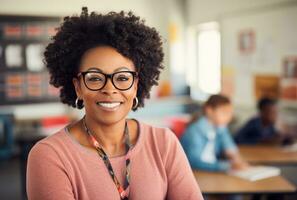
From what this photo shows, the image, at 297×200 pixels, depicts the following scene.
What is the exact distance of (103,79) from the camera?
1188 millimetres

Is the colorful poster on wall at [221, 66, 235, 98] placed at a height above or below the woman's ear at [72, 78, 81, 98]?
below

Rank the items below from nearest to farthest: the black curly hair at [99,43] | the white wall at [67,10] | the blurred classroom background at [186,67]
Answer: the black curly hair at [99,43] < the blurred classroom background at [186,67] < the white wall at [67,10]

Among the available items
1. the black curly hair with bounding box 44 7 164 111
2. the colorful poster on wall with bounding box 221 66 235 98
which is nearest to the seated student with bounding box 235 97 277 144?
the colorful poster on wall with bounding box 221 66 235 98

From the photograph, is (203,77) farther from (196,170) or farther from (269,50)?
(196,170)

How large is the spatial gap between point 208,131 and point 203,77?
3.82m

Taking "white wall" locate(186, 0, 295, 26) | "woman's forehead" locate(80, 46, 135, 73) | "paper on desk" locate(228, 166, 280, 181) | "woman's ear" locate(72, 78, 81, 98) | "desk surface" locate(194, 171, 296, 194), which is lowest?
"desk surface" locate(194, 171, 296, 194)

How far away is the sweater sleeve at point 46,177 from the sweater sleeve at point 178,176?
307mm

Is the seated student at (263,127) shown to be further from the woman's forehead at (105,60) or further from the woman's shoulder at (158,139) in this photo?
the woman's forehead at (105,60)

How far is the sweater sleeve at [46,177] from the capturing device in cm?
A: 112

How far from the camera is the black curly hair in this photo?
1231 millimetres

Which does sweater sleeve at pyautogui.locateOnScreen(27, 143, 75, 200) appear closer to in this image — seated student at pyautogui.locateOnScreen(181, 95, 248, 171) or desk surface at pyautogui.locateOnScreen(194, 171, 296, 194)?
desk surface at pyautogui.locateOnScreen(194, 171, 296, 194)

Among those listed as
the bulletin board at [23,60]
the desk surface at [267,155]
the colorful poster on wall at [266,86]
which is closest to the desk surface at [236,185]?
the desk surface at [267,155]

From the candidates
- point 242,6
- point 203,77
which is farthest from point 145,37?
point 203,77

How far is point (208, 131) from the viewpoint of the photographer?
9.55ft
